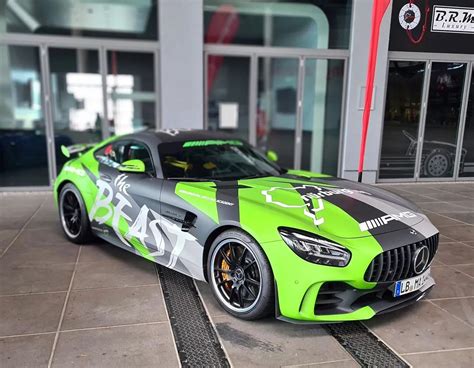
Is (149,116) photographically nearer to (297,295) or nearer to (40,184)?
(40,184)

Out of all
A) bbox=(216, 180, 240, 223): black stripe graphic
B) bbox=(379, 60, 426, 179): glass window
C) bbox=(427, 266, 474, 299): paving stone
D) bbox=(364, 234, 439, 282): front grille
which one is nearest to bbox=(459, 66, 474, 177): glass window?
bbox=(379, 60, 426, 179): glass window

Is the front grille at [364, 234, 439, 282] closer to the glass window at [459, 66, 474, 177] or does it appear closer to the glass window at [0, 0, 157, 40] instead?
the glass window at [0, 0, 157, 40]

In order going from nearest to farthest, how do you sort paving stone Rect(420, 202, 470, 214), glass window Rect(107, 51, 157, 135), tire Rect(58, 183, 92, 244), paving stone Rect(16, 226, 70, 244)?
1. tire Rect(58, 183, 92, 244)
2. paving stone Rect(16, 226, 70, 244)
3. paving stone Rect(420, 202, 470, 214)
4. glass window Rect(107, 51, 157, 135)

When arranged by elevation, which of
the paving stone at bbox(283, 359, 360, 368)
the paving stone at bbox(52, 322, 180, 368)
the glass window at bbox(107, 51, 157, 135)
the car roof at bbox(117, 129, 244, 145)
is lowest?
the paving stone at bbox(52, 322, 180, 368)

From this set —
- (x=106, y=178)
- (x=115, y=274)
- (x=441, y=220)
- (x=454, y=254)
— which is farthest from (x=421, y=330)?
(x=441, y=220)

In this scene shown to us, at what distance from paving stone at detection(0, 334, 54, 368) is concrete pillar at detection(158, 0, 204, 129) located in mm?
5568

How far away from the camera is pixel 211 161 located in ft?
13.2

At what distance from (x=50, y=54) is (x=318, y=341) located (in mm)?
6925

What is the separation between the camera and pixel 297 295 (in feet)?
8.74

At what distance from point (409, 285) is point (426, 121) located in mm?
7067

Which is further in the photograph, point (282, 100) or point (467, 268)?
point (282, 100)

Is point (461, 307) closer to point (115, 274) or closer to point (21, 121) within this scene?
point (115, 274)

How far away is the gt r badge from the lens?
2.91 metres

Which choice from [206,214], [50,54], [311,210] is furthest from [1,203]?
[311,210]
